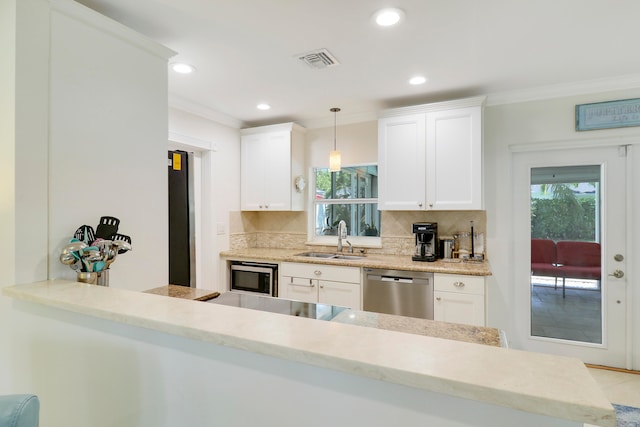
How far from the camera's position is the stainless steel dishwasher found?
282cm

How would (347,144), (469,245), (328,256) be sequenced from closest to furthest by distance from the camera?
(469,245) < (328,256) < (347,144)

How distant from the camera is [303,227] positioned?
413 cm

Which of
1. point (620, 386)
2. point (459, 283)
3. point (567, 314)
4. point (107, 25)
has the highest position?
point (107, 25)

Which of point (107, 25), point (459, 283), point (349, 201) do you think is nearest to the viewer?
point (107, 25)

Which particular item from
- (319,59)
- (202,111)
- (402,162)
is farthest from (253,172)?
(319,59)

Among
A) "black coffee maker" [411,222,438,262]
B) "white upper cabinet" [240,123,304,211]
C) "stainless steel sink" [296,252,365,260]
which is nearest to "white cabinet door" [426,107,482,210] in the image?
"black coffee maker" [411,222,438,262]

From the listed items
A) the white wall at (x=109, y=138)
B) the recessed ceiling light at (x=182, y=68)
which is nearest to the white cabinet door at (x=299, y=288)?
the white wall at (x=109, y=138)

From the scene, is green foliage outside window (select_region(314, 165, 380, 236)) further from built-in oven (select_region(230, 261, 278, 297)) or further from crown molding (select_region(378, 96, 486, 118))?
built-in oven (select_region(230, 261, 278, 297))

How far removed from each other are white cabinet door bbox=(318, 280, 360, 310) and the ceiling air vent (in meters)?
1.97

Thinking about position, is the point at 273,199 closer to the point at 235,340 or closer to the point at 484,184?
the point at 484,184

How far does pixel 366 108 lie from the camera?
11.6ft

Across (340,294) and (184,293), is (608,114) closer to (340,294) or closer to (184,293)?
(340,294)

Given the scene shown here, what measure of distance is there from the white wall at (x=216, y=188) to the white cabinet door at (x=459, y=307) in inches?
93.3

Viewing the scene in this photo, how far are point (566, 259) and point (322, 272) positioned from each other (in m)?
2.31
